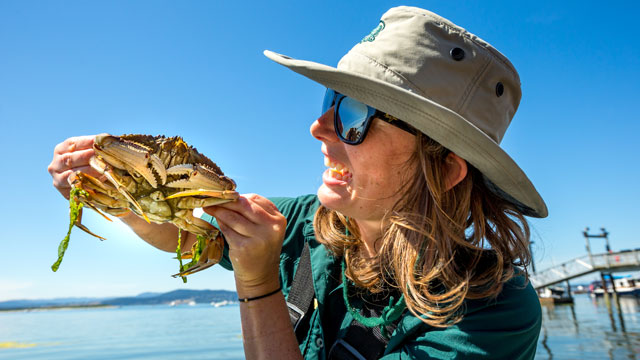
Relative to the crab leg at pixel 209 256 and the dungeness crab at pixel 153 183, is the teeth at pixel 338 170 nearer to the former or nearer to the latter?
the dungeness crab at pixel 153 183

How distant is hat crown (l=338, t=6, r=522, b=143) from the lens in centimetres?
166

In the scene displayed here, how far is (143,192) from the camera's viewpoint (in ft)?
6.18

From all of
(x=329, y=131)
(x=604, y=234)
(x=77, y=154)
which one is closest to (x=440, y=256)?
(x=329, y=131)

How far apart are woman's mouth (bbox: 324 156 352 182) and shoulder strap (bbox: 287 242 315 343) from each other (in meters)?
0.55

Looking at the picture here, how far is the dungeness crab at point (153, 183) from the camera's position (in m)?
1.74

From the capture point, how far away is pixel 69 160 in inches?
74.9

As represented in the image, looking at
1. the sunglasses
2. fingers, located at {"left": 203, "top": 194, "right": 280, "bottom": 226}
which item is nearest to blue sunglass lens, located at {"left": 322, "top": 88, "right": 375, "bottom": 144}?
the sunglasses

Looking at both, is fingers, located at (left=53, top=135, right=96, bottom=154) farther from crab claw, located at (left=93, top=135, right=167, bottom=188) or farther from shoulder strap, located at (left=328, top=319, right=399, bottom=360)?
shoulder strap, located at (left=328, top=319, right=399, bottom=360)

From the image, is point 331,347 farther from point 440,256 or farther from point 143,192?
point 143,192

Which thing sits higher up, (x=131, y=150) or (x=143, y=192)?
(x=131, y=150)

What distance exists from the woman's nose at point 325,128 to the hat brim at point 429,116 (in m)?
0.32

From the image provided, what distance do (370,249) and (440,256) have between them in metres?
0.52

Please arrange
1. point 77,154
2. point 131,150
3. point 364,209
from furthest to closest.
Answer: point 364,209 → point 77,154 → point 131,150

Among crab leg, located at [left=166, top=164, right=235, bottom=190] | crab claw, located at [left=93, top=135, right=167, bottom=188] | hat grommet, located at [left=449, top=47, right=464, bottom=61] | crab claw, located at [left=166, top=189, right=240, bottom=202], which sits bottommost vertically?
crab claw, located at [left=166, top=189, right=240, bottom=202]
